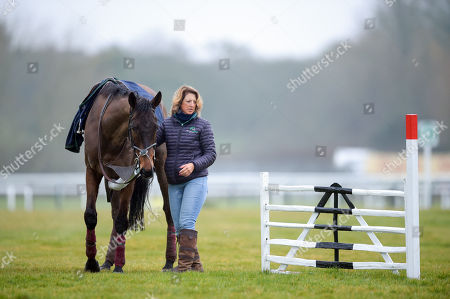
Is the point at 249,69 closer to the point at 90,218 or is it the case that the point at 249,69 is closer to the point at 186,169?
the point at 90,218

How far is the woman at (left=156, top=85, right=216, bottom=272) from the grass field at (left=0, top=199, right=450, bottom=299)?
463 millimetres

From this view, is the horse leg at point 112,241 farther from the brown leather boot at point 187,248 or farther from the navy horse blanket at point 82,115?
the brown leather boot at point 187,248

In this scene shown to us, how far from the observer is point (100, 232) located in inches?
623

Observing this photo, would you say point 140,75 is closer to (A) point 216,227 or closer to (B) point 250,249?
(A) point 216,227

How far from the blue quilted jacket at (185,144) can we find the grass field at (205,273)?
47.2 inches

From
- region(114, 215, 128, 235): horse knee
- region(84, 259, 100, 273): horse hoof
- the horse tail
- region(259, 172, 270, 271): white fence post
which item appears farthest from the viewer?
the horse tail

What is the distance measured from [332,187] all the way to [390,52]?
59313 millimetres

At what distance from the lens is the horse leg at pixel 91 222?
7.77 meters

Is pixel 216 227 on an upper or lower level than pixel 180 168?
lower

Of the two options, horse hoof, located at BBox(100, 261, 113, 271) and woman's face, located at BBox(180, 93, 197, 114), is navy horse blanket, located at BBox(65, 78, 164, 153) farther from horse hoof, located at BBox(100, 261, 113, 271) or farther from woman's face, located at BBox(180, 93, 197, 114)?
horse hoof, located at BBox(100, 261, 113, 271)

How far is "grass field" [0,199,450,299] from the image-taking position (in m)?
6.20

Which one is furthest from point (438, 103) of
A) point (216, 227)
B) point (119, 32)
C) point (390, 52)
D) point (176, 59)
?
point (216, 227)

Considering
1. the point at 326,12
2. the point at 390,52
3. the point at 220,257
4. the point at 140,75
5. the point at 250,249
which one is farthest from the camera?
the point at 326,12

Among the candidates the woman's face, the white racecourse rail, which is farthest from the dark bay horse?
the white racecourse rail
